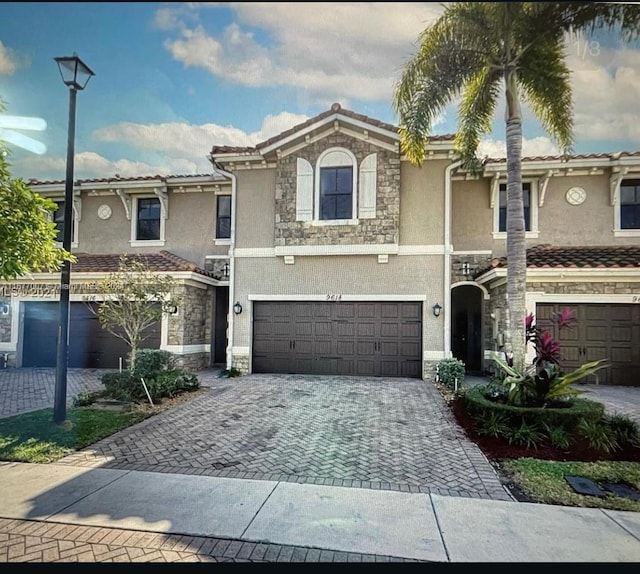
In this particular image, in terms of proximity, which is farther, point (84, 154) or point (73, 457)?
point (84, 154)

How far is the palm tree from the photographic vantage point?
18.4 feet

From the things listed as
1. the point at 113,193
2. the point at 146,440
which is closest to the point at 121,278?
the point at 146,440

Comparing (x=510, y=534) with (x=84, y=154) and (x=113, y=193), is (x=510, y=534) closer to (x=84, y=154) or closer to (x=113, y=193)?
(x=84, y=154)

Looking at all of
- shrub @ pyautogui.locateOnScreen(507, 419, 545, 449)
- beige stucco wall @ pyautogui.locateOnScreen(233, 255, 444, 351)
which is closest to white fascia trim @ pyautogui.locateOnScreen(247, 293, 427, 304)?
beige stucco wall @ pyautogui.locateOnScreen(233, 255, 444, 351)

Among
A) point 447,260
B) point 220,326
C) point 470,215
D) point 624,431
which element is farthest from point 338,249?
point 624,431

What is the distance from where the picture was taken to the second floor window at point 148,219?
48.6 ft

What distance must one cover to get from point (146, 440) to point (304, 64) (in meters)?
5.70

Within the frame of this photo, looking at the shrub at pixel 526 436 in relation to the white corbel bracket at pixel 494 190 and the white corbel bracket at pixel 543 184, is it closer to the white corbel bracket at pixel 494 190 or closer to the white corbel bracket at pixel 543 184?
the white corbel bracket at pixel 494 190

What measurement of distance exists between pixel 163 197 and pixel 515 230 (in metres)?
12.1

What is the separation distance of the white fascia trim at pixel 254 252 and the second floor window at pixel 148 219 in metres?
4.33

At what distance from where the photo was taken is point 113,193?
14820mm

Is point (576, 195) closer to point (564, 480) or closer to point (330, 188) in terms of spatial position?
point (330, 188)

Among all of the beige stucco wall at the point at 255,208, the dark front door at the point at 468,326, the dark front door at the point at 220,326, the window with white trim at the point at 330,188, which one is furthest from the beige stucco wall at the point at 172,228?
the dark front door at the point at 468,326

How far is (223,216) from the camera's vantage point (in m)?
14.4
